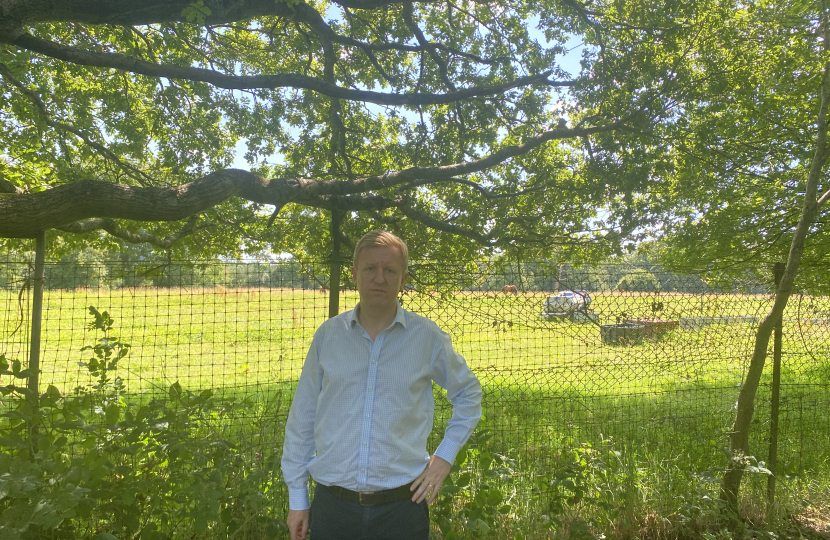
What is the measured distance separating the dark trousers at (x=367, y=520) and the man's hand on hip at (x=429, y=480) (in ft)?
0.17

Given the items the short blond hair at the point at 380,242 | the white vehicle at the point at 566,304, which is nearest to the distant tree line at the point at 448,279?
the white vehicle at the point at 566,304

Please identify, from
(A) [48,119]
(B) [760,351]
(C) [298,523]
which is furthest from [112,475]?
(A) [48,119]

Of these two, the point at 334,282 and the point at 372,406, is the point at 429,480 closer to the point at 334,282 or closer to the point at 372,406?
the point at 372,406

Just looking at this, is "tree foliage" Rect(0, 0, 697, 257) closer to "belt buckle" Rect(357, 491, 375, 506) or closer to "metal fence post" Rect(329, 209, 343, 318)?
"metal fence post" Rect(329, 209, 343, 318)

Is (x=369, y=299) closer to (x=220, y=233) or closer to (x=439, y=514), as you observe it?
(x=439, y=514)

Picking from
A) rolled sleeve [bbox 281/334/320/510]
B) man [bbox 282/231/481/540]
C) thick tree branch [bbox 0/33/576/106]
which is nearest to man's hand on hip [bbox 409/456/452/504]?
man [bbox 282/231/481/540]

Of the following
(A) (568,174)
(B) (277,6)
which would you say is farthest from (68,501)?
(A) (568,174)

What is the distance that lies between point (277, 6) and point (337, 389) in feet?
14.2

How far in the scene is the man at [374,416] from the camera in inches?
74.9

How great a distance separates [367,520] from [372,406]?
42 cm

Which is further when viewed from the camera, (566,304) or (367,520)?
(566,304)

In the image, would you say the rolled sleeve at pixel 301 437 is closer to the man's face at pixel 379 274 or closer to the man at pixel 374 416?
the man at pixel 374 416

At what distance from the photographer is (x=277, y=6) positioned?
4906mm

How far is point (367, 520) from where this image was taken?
1885mm
